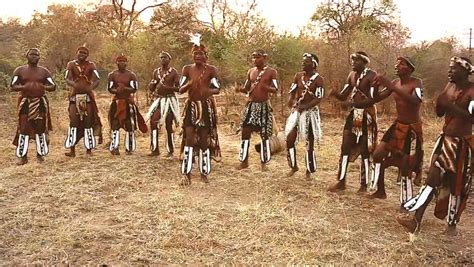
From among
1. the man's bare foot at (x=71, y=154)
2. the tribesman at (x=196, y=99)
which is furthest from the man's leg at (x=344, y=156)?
the man's bare foot at (x=71, y=154)

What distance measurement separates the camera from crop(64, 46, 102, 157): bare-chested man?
7.75m

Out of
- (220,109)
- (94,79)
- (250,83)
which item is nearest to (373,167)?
(250,83)

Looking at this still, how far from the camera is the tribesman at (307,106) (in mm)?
6805

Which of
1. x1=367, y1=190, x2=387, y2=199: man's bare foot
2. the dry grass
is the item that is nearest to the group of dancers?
x1=367, y1=190, x2=387, y2=199: man's bare foot

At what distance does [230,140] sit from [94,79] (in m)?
3.67

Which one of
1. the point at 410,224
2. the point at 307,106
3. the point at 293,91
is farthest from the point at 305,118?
the point at 410,224

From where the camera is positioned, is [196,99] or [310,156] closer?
[196,99]

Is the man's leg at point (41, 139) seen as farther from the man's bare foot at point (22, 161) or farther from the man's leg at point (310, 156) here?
the man's leg at point (310, 156)

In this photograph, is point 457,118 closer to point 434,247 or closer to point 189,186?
point 434,247

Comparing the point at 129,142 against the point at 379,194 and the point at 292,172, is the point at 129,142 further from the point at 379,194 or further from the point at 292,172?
the point at 379,194

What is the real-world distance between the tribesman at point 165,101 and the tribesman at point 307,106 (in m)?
1.95

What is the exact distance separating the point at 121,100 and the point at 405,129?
14.6ft

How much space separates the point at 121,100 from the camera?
8.15 metres

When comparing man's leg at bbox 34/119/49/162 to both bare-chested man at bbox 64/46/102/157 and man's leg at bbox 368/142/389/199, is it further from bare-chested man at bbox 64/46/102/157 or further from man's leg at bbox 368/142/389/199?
man's leg at bbox 368/142/389/199
